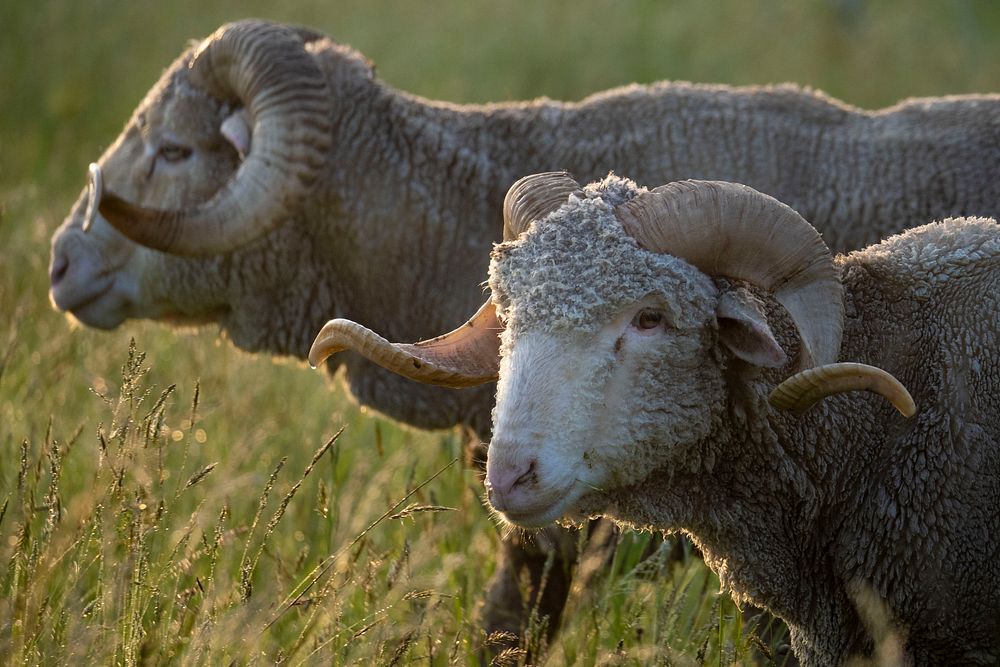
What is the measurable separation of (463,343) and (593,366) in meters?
0.69

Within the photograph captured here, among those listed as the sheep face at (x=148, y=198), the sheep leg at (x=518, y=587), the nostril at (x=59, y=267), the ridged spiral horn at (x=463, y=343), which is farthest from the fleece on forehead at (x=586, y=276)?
the nostril at (x=59, y=267)

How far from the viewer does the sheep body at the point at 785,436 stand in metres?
3.16

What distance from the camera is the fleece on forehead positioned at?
10.4 feet

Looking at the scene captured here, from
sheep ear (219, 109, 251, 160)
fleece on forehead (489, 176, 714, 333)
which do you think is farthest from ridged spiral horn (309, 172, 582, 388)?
sheep ear (219, 109, 251, 160)

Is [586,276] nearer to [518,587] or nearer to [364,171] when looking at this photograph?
[518,587]

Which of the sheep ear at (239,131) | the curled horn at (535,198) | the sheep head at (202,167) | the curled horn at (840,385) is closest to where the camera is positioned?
the curled horn at (840,385)

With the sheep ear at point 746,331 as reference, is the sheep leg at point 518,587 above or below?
below

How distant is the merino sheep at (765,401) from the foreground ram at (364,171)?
5.69 feet

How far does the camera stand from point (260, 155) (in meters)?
5.12

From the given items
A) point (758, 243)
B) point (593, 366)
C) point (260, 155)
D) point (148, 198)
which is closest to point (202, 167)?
point (148, 198)

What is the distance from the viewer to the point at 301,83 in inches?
205

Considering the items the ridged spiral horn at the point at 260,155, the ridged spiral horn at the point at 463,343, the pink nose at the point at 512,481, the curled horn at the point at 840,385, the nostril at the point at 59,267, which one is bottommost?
the pink nose at the point at 512,481

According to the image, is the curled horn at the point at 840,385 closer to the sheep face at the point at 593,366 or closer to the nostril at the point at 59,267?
the sheep face at the point at 593,366

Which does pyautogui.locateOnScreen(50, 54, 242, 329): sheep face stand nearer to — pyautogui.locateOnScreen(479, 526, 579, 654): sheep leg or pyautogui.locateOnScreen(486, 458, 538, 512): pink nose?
pyautogui.locateOnScreen(479, 526, 579, 654): sheep leg
